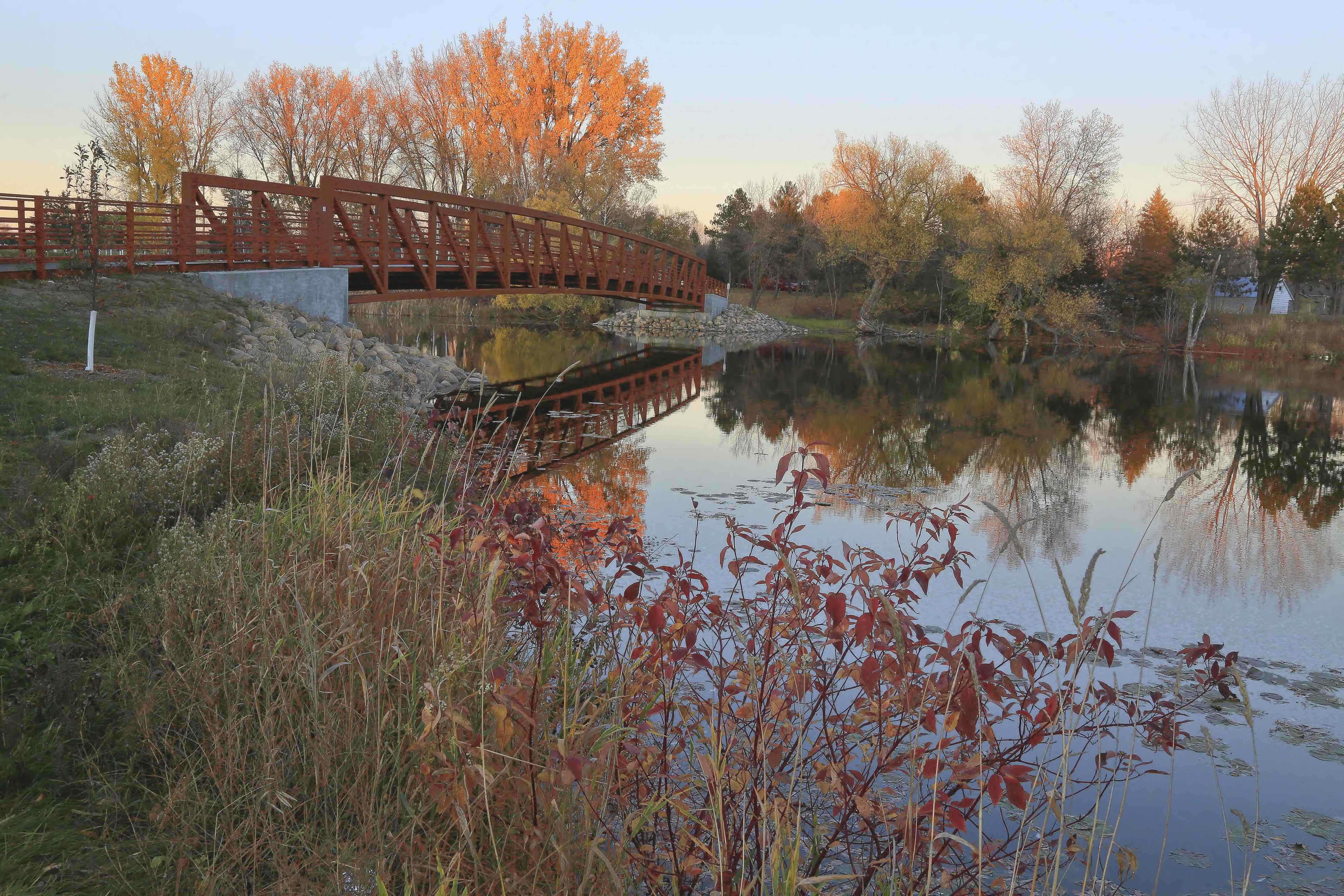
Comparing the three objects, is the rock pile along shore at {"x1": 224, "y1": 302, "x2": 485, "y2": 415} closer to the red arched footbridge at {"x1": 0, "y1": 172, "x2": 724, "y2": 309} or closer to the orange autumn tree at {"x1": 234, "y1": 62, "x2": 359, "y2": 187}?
the red arched footbridge at {"x1": 0, "y1": 172, "x2": 724, "y2": 309}

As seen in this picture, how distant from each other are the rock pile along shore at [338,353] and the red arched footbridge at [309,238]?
1.38 metres

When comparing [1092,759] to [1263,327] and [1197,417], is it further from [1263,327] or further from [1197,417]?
[1263,327]

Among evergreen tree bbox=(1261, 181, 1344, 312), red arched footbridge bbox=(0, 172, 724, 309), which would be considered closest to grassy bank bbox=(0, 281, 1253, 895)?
red arched footbridge bbox=(0, 172, 724, 309)

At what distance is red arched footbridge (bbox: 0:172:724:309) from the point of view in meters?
13.0

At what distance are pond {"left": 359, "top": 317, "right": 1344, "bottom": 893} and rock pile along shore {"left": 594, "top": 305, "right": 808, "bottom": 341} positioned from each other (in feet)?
49.2

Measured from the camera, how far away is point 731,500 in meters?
8.05

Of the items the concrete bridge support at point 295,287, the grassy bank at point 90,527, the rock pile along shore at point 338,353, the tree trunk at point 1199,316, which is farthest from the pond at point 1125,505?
the tree trunk at point 1199,316

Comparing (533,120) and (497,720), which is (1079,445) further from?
(533,120)

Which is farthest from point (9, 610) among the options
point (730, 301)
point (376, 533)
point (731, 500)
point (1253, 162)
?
point (1253, 162)

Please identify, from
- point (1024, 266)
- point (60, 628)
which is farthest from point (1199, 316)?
point (60, 628)

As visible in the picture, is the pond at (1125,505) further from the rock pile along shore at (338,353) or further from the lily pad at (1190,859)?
the rock pile along shore at (338,353)

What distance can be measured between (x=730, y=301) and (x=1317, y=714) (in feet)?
128

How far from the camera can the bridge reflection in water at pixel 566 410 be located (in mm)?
9133

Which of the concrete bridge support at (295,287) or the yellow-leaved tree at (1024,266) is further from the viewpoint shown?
the yellow-leaved tree at (1024,266)
